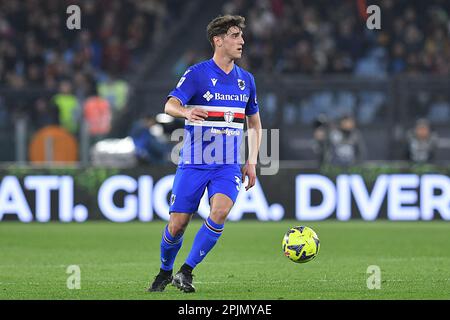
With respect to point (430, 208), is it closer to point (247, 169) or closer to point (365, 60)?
point (365, 60)

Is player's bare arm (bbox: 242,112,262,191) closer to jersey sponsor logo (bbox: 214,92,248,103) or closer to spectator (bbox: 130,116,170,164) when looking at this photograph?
jersey sponsor logo (bbox: 214,92,248,103)

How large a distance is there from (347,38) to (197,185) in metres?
14.3

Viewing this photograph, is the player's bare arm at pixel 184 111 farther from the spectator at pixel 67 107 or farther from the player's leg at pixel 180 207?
the spectator at pixel 67 107

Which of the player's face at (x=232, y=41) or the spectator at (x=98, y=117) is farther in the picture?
the spectator at (x=98, y=117)

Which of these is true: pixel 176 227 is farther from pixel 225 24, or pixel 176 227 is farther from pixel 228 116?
pixel 225 24

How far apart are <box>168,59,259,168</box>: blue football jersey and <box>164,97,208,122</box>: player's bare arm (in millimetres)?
190

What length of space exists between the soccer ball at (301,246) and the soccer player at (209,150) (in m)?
1.01

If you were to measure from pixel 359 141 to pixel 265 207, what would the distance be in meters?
2.48

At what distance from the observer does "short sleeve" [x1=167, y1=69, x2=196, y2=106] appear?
376 inches

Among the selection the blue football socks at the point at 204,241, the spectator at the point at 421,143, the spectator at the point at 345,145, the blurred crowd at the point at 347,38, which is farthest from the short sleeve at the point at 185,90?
the blurred crowd at the point at 347,38

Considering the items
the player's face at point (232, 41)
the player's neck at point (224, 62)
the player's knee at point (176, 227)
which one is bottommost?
the player's knee at point (176, 227)

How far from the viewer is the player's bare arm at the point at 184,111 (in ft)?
30.2

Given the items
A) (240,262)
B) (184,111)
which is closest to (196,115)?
(184,111)

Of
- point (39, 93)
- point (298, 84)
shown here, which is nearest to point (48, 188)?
point (39, 93)
